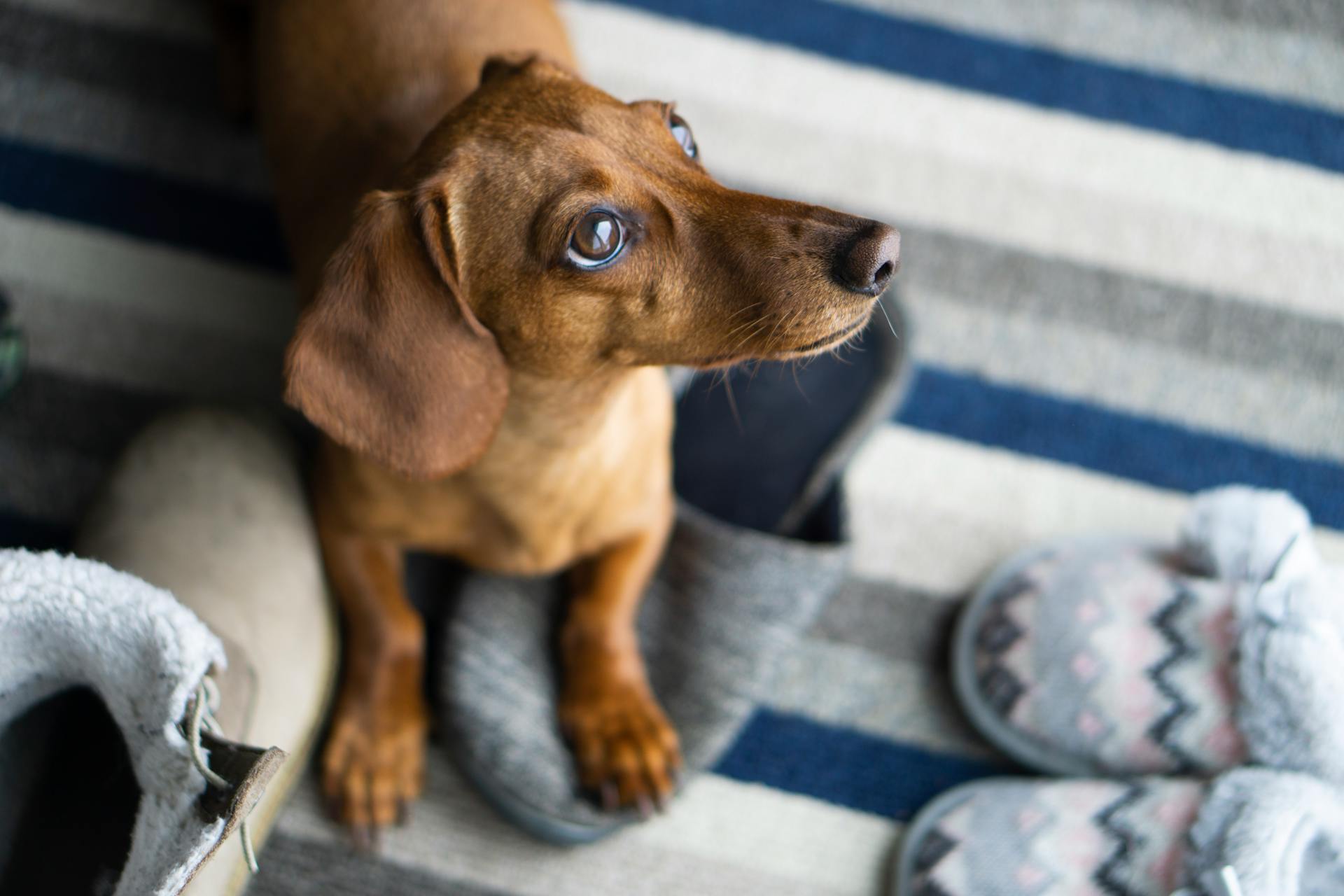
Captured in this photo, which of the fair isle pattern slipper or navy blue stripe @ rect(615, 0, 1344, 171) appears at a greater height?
navy blue stripe @ rect(615, 0, 1344, 171)

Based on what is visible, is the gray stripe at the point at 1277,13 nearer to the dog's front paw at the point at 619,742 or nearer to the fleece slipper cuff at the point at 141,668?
the dog's front paw at the point at 619,742

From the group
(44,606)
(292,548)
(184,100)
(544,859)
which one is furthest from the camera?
(184,100)

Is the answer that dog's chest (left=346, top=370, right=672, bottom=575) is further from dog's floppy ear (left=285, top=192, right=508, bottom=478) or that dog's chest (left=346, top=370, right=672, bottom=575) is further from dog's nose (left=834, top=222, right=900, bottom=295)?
dog's nose (left=834, top=222, right=900, bottom=295)

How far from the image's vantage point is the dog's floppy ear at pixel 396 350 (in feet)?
3.45

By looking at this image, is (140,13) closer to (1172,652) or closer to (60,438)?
(60,438)

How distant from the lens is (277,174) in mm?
1567

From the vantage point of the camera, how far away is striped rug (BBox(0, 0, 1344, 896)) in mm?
1723

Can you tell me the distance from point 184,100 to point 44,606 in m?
1.28

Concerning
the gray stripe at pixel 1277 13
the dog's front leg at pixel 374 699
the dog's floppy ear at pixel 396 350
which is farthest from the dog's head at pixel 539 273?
the gray stripe at pixel 1277 13

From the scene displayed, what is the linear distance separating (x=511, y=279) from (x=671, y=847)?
3.33 ft

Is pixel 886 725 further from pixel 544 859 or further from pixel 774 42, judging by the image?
pixel 774 42

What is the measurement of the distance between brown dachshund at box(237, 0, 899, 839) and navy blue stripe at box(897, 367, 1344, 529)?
2.30ft

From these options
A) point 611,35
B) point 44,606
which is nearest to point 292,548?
point 44,606

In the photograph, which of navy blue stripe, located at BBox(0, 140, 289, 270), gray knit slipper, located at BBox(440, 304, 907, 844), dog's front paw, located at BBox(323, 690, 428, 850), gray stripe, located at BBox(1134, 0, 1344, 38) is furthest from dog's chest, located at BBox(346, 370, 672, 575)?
gray stripe, located at BBox(1134, 0, 1344, 38)
